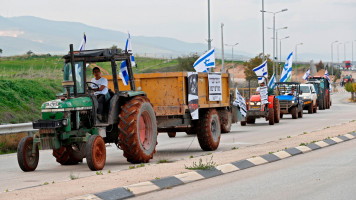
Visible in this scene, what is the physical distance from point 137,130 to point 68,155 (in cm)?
170

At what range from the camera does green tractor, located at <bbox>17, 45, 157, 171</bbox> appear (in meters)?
14.2

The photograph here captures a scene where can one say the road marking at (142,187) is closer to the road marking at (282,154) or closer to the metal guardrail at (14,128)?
the road marking at (282,154)

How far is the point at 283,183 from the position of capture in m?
11.4

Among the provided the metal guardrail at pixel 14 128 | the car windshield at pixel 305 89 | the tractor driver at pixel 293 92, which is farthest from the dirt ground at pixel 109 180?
the car windshield at pixel 305 89

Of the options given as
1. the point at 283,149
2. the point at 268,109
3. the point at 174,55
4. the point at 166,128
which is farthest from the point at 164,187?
the point at 174,55

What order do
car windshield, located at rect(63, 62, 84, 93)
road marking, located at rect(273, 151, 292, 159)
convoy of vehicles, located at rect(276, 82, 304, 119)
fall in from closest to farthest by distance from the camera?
car windshield, located at rect(63, 62, 84, 93), road marking, located at rect(273, 151, 292, 159), convoy of vehicles, located at rect(276, 82, 304, 119)

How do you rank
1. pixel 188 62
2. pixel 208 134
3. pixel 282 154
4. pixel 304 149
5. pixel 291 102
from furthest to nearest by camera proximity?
pixel 188 62 < pixel 291 102 < pixel 208 134 < pixel 304 149 < pixel 282 154

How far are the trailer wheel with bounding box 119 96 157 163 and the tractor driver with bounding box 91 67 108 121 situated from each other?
448 millimetres

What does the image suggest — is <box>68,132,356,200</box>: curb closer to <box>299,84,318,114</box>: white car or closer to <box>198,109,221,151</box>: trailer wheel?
<box>198,109,221,151</box>: trailer wheel

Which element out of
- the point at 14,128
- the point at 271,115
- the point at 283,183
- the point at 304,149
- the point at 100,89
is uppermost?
the point at 100,89

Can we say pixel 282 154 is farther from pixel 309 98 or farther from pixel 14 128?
pixel 309 98

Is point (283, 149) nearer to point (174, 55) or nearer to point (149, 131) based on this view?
point (149, 131)

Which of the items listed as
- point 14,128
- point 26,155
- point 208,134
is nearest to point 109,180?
point 26,155

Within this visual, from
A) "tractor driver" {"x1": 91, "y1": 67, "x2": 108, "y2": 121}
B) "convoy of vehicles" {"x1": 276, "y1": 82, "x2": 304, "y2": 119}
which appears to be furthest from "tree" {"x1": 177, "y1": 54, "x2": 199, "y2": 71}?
"tractor driver" {"x1": 91, "y1": 67, "x2": 108, "y2": 121}
